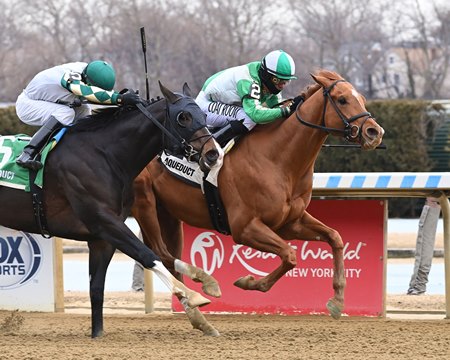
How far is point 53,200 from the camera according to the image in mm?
7801

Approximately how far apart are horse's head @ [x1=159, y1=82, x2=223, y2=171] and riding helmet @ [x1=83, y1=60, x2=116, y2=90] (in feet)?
2.27

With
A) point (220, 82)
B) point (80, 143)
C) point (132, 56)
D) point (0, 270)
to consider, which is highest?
point (132, 56)

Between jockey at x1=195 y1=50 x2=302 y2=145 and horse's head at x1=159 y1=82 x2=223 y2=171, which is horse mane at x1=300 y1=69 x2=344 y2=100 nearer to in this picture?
jockey at x1=195 y1=50 x2=302 y2=145

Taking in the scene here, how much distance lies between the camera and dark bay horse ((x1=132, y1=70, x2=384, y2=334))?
799 centimetres

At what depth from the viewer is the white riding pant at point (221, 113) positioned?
27.6ft

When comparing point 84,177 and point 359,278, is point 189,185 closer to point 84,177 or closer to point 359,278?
point 84,177

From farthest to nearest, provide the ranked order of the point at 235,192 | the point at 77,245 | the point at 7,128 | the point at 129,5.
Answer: the point at 129,5 < the point at 7,128 < the point at 77,245 < the point at 235,192

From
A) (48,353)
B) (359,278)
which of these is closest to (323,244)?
(359,278)

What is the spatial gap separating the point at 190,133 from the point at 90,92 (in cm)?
89

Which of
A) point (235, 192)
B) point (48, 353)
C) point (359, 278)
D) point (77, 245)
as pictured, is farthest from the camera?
point (77, 245)

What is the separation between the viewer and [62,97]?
8047mm

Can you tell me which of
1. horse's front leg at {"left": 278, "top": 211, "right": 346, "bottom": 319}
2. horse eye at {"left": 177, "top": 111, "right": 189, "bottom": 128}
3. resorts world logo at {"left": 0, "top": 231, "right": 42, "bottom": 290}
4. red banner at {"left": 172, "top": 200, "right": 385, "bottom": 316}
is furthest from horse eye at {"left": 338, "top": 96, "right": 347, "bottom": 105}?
resorts world logo at {"left": 0, "top": 231, "right": 42, "bottom": 290}

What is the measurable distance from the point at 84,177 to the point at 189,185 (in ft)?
4.25

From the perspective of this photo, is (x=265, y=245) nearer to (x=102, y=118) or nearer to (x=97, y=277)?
(x=97, y=277)
